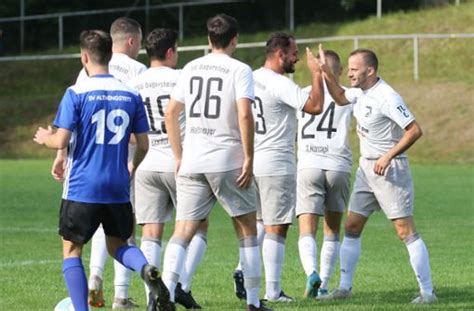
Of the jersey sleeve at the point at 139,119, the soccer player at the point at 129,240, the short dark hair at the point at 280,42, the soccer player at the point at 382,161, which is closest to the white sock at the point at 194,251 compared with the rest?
the soccer player at the point at 129,240

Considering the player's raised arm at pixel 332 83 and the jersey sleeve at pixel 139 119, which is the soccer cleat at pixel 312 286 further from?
the jersey sleeve at pixel 139 119

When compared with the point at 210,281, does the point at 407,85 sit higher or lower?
higher

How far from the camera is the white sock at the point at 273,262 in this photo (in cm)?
1180

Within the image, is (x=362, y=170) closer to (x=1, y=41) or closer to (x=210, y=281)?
(x=210, y=281)

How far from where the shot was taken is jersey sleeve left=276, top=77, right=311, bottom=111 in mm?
11047

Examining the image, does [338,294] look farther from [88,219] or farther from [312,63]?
[88,219]

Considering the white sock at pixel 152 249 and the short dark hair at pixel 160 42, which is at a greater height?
the short dark hair at pixel 160 42

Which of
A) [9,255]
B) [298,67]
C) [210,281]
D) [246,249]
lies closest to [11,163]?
[298,67]

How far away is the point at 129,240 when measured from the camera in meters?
11.0

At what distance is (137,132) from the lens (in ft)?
32.4

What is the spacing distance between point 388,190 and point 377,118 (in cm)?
63

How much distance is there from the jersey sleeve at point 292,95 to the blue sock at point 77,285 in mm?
2427

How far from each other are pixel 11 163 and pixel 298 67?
9.62 m

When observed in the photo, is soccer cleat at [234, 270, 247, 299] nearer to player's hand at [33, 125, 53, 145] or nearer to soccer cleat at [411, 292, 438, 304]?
soccer cleat at [411, 292, 438, 304]
